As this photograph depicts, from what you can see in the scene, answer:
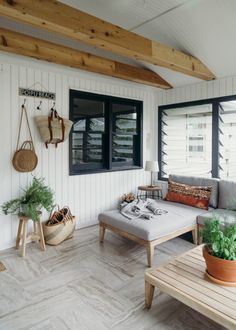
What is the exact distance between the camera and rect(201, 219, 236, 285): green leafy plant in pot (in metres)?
1.79

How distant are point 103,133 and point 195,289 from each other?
119 inches

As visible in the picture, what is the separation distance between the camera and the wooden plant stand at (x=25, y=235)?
9.87 feet

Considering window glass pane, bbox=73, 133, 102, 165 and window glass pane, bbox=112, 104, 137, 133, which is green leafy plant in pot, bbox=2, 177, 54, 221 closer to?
window glass pane, bbox=73, 133, 102, 165

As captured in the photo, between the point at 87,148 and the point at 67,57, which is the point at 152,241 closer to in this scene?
the point at 87,148

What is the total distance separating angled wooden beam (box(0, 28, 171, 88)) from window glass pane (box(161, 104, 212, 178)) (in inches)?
34.0

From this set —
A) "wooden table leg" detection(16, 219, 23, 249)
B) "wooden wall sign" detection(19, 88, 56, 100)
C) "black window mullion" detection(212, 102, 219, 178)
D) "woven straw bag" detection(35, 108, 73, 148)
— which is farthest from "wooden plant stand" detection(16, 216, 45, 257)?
"black window mullion" detection(212, 102, 219, 178)

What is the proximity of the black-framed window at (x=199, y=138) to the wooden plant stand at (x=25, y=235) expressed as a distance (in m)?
2.69

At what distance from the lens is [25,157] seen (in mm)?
3201

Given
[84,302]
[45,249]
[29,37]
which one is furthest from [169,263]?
[29,37]

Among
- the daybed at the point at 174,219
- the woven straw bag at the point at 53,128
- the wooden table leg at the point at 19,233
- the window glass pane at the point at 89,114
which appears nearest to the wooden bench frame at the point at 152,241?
the daybed at the point at 174,219

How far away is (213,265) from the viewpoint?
1.85 m

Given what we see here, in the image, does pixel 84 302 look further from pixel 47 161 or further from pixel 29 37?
pixel 29 37

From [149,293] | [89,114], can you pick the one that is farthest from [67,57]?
[149,293]

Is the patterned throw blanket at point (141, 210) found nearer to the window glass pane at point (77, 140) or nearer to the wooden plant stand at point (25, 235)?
the wooden plant stand at point (25, 235)
